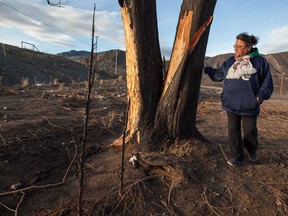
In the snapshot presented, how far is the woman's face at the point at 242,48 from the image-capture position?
12.0ft

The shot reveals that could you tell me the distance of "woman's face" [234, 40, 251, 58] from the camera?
3658 mm

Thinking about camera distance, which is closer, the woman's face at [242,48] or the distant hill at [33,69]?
the woman's face at [242,48]

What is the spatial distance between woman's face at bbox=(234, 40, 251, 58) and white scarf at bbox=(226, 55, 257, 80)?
0.05 meters

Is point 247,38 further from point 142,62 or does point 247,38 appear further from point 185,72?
point 142,62

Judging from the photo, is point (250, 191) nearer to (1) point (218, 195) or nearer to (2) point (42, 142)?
(1) point (218, 195)

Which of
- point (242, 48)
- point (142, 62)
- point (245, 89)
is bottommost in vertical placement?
point (245, 89)

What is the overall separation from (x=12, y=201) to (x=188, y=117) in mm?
2152

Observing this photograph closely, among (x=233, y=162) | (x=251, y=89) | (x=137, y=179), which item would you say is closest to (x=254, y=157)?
(x=233, y=162)

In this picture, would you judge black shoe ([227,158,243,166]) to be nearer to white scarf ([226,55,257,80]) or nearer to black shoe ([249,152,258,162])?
black shoe ([249,152,258,162])

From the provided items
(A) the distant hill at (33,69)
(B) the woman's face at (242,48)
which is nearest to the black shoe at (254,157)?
(B) the woman's face at (242,48)

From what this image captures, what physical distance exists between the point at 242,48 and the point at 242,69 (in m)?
0.23

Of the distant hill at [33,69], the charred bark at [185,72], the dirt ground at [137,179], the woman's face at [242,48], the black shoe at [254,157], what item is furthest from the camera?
the distant hill at [33,69]

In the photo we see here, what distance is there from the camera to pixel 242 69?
3666mm

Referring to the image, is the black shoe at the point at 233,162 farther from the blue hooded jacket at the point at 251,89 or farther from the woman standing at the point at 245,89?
the blue hooded jacket at the point at 251,89
